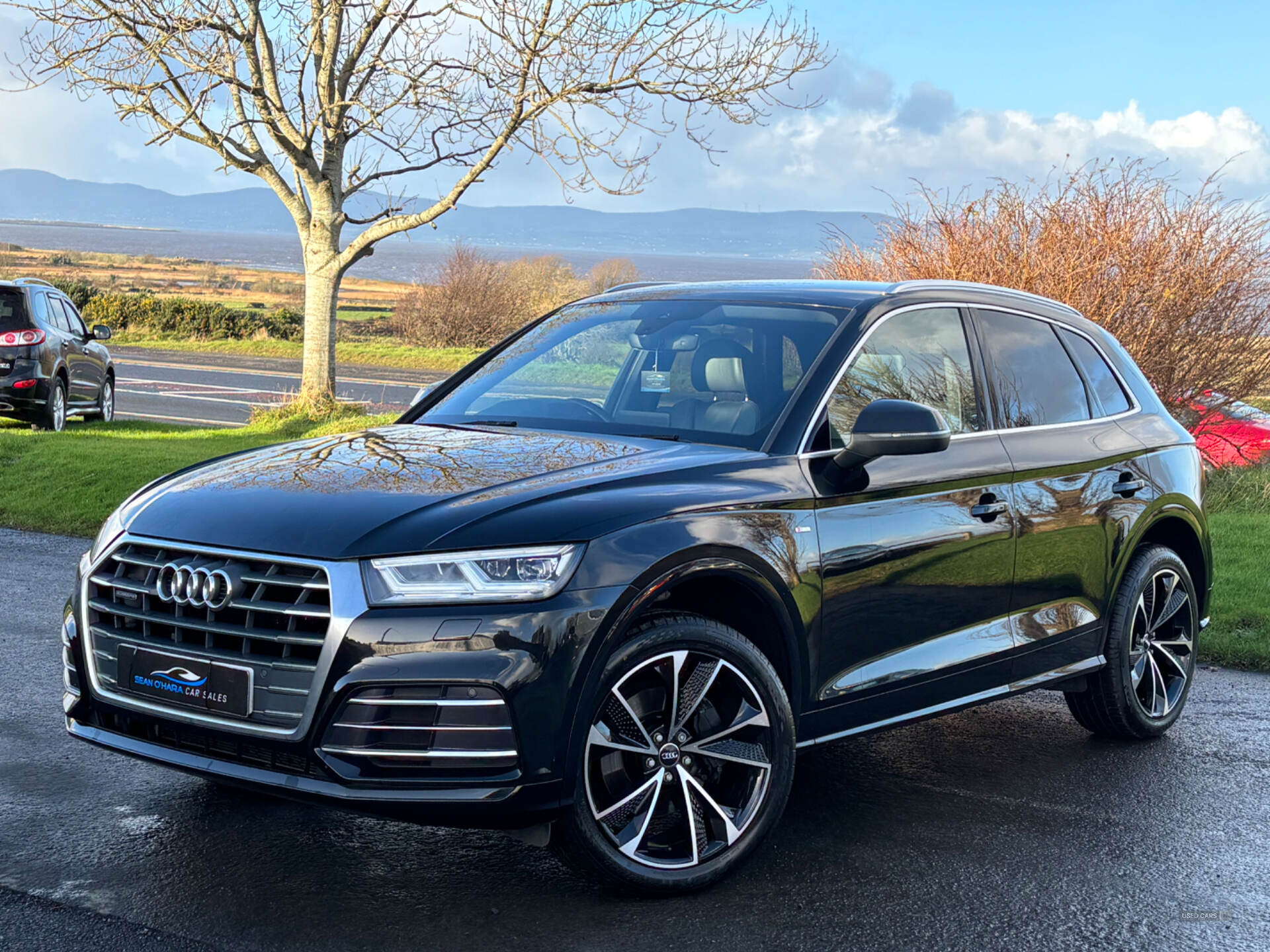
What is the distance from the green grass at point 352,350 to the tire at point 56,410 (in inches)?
675

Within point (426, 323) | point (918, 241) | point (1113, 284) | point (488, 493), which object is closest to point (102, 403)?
point (918, 241)

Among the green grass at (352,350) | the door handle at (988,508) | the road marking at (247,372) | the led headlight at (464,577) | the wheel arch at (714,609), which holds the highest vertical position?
the door handle at (988,508)

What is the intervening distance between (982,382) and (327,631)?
9.32ft

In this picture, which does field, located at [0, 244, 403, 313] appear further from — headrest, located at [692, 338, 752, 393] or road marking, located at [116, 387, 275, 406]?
headrest, located at [692, 338, 752, 393]

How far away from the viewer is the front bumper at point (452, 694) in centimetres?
356

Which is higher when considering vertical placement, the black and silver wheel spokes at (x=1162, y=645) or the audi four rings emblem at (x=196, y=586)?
the audi four rings emblem at (x=196, y=586)

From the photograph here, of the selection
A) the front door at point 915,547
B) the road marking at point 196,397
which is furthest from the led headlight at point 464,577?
the road marking at point 196,397

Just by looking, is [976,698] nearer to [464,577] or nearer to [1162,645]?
[1162,645]

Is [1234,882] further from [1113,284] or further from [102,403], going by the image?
[102,403]

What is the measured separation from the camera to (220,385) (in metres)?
28.0

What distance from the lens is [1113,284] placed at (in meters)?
14.7

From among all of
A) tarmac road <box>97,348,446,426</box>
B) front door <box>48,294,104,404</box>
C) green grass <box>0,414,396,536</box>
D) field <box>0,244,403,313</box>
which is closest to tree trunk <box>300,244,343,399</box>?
green grass <box>0,414,396,536</box>

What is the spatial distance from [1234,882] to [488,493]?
2602mm

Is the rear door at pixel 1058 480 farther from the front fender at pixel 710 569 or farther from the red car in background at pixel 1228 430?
the red car in background at pixel 1228 430
